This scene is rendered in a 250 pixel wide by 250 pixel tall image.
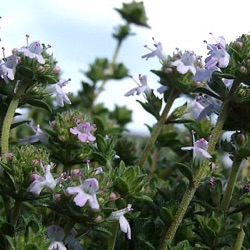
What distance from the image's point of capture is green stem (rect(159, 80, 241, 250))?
2.19m

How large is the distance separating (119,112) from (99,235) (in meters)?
1.93

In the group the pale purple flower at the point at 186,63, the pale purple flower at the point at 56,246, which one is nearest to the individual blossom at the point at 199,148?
the pale purple flower at the point at 186,63

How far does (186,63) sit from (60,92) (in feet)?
1.92

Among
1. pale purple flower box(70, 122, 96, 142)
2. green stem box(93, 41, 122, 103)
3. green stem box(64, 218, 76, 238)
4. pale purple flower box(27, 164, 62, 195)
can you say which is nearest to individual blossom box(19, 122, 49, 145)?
pale purple flower box(70, 122, 96, 142)

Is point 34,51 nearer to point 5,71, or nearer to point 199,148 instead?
point 5,71

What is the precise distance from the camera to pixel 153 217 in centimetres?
265

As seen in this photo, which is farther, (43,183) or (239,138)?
(239,138)

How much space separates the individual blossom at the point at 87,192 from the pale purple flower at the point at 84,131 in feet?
1.46

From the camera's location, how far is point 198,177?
2.25 meters

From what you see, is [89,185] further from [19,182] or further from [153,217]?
[153,217]

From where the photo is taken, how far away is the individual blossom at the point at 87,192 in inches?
73.9

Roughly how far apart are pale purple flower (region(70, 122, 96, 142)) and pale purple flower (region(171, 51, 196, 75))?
491 millimetres

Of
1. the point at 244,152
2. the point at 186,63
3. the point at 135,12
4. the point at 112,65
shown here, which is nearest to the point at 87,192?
the point at 244,152

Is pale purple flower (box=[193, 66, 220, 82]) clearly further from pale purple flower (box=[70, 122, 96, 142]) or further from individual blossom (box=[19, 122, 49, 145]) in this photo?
individual blossom (box=[19, 122, 49, 145])
